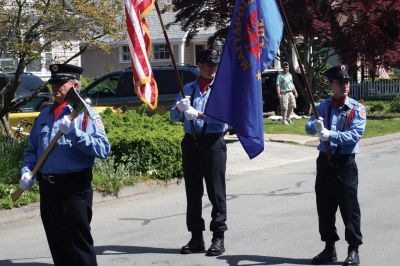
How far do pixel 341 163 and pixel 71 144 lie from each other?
2455mm

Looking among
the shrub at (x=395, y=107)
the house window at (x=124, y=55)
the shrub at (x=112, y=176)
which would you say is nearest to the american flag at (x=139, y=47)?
the shrub at (x=112, y=176)

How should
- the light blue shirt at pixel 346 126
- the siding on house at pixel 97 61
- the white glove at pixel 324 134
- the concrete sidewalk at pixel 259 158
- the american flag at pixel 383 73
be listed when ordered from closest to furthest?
the white glove at pixel 324 134 → the light blue shirt at pixel 346 126 → the concrete sidewalk at pixel 259 158 → the american flag at pixel 383 73 → the siding on house at pixel 97 61

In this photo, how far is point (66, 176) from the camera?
5.29 metres

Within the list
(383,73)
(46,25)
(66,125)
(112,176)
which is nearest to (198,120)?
(66,125)

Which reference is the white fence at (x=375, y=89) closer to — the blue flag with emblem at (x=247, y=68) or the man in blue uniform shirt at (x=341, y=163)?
the man in blue uniform shirt at (x=341, y=163)

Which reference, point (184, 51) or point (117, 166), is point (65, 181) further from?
point (184, 51)

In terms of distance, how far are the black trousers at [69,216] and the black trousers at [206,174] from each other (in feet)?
5.19

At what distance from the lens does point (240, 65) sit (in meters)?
6.20

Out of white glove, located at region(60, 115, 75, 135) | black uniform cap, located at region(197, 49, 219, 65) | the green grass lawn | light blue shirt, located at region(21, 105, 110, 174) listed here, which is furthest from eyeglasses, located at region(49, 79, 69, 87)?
the green grass lawn

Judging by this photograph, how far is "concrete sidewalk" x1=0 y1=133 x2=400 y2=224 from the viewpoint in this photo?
8.91 m

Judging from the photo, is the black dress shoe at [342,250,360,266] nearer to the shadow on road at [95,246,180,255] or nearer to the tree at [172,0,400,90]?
the shadow on road at [95,246,180,255]

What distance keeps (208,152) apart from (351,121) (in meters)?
1.43

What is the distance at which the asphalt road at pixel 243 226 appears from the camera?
6824mm

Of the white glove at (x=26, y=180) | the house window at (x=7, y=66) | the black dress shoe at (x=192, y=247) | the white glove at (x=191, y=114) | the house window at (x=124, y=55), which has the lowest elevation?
the black dress shoe at (x=192, y=247)
